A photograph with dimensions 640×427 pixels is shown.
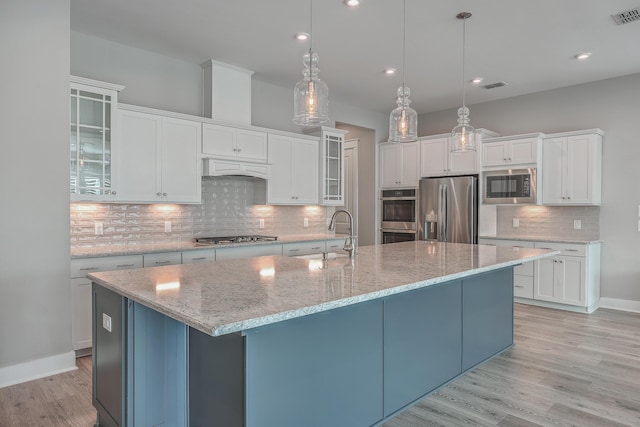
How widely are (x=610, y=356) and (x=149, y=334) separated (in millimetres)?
3737

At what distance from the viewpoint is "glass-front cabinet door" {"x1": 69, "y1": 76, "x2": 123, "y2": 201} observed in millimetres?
3561

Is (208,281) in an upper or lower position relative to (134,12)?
lower

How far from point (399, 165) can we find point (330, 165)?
1.42 metres

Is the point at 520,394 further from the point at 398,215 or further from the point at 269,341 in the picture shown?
the point at 398,215

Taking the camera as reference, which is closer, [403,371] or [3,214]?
[403,371]

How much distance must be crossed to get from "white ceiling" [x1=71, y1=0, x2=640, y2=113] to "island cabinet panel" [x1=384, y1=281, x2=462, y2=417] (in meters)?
2.33

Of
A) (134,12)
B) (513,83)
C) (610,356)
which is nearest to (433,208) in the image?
(513,83)

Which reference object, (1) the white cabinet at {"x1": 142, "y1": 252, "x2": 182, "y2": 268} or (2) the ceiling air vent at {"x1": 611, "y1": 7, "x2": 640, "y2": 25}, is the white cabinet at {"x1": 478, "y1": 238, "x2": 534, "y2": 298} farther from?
(1) the white cabinet at {"x1": 142, "y1": 252, "x2": 182, "y2": 268}

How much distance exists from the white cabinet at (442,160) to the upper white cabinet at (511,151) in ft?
0.59

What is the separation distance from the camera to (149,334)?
2.03 m

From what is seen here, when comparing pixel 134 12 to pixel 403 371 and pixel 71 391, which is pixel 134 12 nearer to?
pixel 71 391

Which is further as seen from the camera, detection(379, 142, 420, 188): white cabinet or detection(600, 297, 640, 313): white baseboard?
detection(379, 142, 420, 188): white cabinet

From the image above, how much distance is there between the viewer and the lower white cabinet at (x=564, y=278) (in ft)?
16.2

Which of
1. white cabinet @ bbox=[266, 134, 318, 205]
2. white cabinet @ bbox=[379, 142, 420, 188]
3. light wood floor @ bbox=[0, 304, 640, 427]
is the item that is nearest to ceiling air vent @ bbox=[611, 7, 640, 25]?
light wood floor @ bbox=[0, 304, 640, 427]
